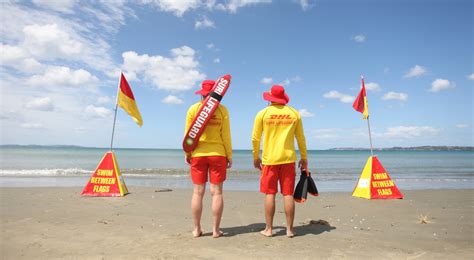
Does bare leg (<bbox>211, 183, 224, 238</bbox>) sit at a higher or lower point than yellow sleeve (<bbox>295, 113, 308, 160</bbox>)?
lower

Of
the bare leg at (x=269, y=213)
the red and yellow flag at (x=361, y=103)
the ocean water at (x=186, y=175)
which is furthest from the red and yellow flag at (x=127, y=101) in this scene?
the red and yellow flag at (x=361, y=103)

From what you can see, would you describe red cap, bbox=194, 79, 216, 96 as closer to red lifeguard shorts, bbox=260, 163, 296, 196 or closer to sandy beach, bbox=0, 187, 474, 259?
red lifeguard shorts, bbox=260, 163, 296, 196

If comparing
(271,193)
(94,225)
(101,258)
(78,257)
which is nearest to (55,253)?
(78,257)

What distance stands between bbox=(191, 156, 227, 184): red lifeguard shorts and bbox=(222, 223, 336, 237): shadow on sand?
2.64 ft

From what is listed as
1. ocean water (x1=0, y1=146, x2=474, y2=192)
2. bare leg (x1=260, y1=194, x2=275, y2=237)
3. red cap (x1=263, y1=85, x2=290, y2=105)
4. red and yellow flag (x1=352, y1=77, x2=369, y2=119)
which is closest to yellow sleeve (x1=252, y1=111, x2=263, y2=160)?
red cap (x1=263, y1=85, x2=290, y2=105)

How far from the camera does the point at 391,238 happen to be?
4.11 meters

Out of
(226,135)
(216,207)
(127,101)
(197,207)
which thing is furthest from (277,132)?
(127,101)

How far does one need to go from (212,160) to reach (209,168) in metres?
0.13

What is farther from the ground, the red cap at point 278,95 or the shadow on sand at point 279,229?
the red cap at point 278,95

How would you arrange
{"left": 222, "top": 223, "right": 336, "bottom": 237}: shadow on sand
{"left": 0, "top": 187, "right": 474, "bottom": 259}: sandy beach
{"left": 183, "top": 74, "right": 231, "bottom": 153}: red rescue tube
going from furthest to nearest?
{"left": 222, "top": 223, "right": 336, "bottom": 237}: shadow on sand
{"left": 183, "top": 74, "right": 231, "bottom": 153}: red rescue tube
{"left": 0, "top": 187, "right": 474, "bottom": 259}: sandy beach

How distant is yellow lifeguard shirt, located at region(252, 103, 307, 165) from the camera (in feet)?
13.2

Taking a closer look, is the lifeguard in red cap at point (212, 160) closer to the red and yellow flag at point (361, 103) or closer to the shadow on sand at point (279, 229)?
the shadow on sand at point (279, 229)

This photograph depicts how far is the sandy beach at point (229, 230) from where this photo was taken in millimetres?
3426

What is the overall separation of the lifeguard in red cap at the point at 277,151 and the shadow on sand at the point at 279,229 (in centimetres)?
28
